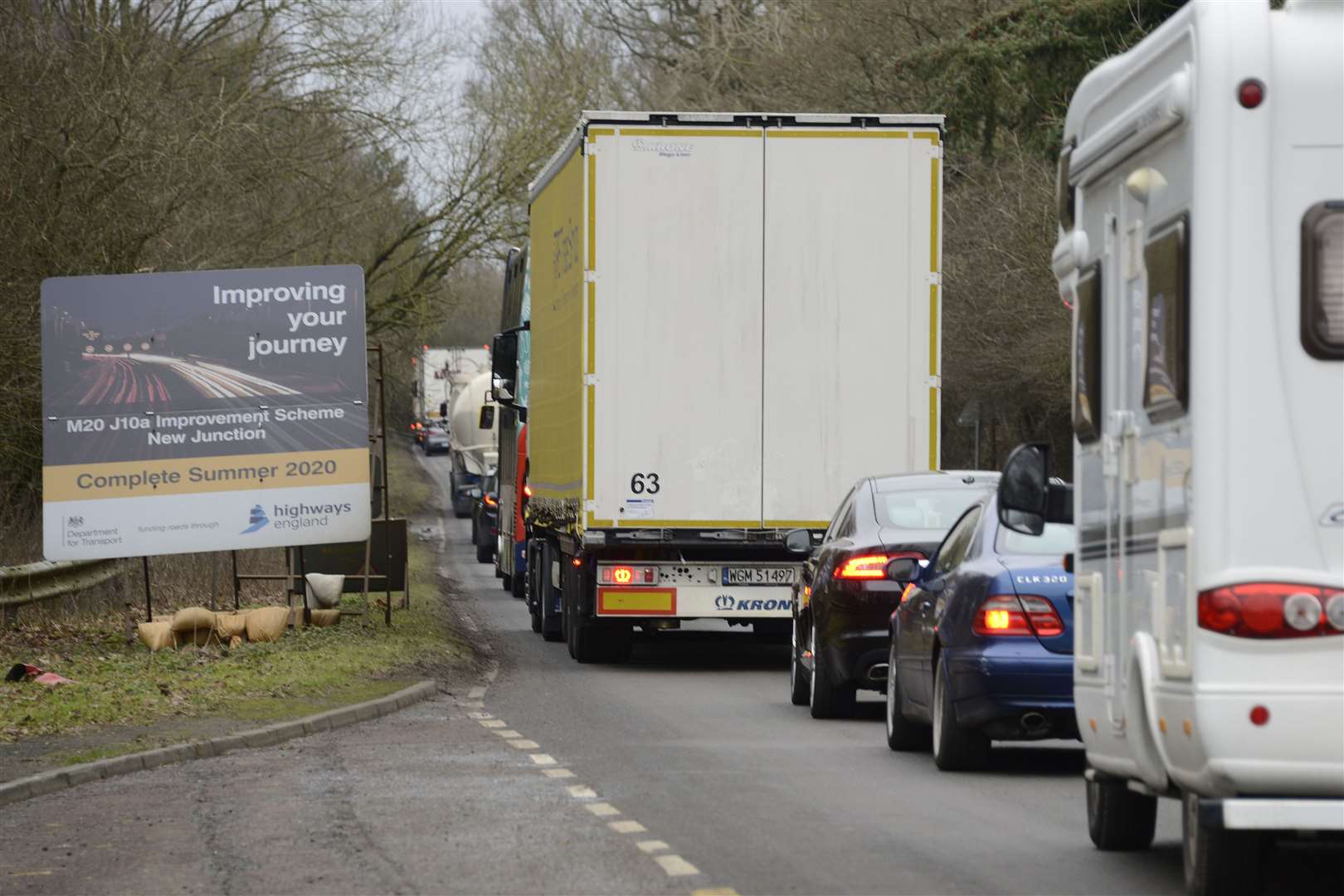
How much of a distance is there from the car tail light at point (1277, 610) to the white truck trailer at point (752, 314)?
1234cm

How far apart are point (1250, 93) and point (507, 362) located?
21.6 meters

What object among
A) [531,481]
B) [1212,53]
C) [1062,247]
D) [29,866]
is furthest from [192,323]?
[1212,53]

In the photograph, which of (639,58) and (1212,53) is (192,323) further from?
(639,58)

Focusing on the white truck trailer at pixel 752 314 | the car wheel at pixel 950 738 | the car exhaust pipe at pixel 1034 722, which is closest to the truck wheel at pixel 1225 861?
the car exhaust pipe at pixel 1034 722

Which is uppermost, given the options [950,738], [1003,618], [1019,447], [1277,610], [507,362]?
[507,362]

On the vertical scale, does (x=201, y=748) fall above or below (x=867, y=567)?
below

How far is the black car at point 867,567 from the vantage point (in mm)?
14961

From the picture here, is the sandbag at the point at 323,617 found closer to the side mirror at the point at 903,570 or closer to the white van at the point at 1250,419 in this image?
the side mirror at the point at 903,570

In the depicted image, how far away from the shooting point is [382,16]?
39.3 meters

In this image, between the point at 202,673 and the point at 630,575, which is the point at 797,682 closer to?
the point at 630,575

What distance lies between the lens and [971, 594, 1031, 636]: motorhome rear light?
1162 centimetres

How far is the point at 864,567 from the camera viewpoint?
15055mm

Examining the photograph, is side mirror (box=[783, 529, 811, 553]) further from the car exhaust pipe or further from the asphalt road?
the car exhaust pipe

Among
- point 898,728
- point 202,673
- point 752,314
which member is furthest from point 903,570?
point 202,673
